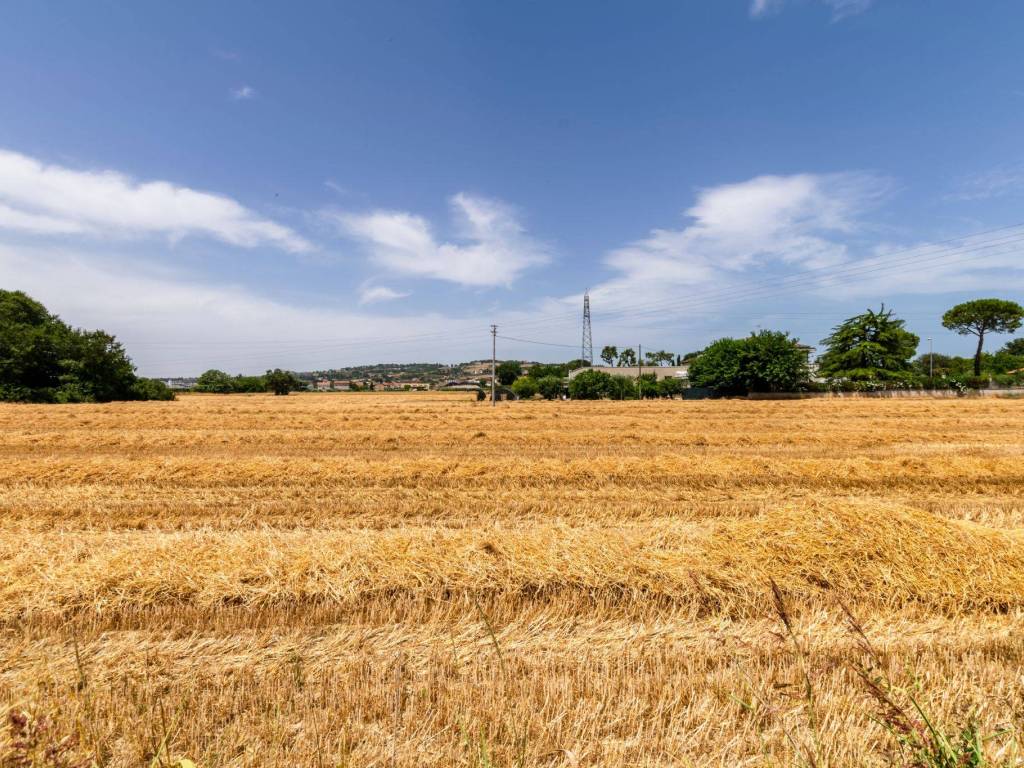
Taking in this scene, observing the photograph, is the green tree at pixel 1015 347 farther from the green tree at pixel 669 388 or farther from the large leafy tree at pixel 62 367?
the large leafy tree at pixel 62 367

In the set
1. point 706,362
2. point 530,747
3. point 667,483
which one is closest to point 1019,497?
point 667,483

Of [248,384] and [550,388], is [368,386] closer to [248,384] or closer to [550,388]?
[248,384]

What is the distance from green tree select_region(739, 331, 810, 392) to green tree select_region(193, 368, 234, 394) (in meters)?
83.6

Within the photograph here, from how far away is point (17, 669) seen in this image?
3.58 meters

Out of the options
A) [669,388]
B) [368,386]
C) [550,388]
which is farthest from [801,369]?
[368,386]

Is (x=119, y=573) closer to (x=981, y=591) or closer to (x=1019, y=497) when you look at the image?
(x=981, y=591)

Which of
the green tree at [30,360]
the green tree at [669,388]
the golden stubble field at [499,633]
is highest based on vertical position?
the green tree at [30,360]

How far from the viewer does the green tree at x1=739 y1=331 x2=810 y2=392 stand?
52250mm

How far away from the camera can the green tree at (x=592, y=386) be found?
193ft

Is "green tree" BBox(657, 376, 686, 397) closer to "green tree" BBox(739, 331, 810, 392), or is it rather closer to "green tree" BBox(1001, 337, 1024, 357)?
"green tree" BBox(739, 331, 810, 392)

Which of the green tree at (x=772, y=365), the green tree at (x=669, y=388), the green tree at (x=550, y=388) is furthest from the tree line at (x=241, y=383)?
the green tree at (x=772, y=365)

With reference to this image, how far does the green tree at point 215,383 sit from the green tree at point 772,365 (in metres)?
83.6

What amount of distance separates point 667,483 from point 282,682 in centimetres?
866

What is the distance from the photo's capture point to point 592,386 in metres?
58.9
